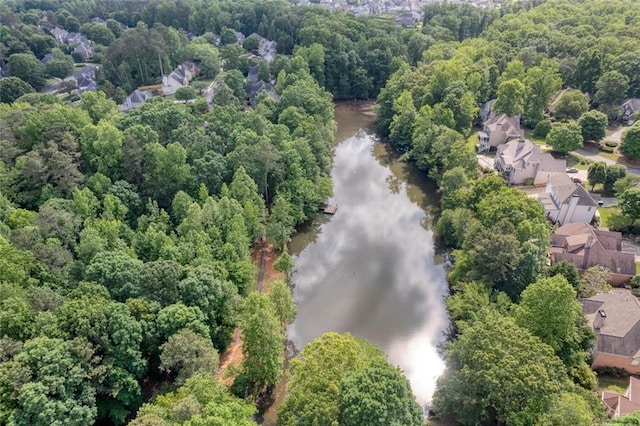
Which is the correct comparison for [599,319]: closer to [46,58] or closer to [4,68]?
[4,68]

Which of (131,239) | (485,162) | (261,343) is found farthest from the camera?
(485,162)

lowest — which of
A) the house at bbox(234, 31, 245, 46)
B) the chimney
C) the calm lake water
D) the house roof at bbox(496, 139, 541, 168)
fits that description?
the calm lake water

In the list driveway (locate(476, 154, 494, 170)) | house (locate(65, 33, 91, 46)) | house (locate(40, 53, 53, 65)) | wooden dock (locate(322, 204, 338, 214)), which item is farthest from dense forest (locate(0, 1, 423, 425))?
house (locate(65, 33, 91, 46))

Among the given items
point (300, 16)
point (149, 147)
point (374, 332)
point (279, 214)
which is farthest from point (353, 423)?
point (300, 16)

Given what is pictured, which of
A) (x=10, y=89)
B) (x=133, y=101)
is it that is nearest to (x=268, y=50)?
(x=133, y=101)

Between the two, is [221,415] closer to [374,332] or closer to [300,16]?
[374,332]

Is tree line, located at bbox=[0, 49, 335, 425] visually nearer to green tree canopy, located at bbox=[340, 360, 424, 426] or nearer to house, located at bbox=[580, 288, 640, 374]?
green tree canopy, located at bbox=[340, 360, 424, 426]

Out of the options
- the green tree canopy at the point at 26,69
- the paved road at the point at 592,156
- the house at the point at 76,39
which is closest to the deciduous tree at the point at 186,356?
the paved road at the point at 592,156
